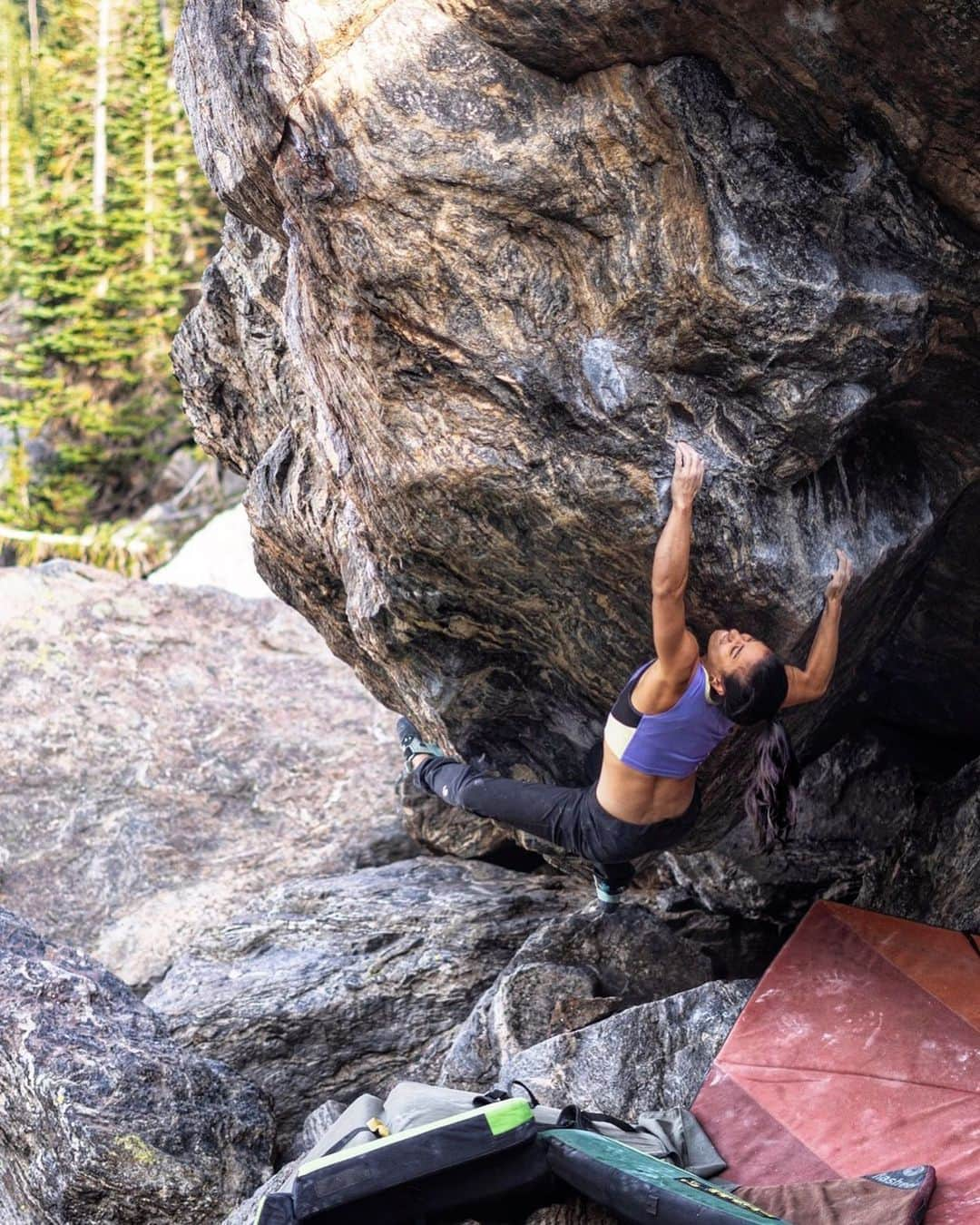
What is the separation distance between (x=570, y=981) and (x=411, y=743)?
1.92 meters

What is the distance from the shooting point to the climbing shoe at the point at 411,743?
29.1 ft

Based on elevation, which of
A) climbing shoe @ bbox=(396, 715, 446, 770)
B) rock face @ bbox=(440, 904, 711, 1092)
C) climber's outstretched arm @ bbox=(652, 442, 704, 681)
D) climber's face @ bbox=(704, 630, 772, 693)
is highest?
climber's outstretched arm @ bbox=(652, 442, 704, 681)

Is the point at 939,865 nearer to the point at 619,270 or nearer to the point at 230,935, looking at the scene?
the point at 619,270

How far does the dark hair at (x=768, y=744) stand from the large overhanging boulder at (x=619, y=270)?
14.4 inches

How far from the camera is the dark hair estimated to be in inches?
264

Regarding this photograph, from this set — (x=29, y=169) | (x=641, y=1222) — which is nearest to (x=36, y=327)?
(x=29, y=169)

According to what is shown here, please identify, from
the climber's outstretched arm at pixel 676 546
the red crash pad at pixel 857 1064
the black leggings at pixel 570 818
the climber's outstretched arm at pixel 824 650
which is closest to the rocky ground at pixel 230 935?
the red crash pad at pixel 857 1064

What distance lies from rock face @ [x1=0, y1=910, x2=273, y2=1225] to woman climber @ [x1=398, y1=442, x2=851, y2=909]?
250 cm

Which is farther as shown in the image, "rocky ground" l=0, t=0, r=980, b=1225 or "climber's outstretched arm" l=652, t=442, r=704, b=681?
"climber's outstretched arm" l=652, t=442, r=704, b=681

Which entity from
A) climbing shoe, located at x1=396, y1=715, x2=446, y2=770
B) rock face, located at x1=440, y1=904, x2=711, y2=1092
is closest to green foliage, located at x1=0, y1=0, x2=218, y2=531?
climbing shoe, located at x1=396, y1=715, x2=446, y2=770

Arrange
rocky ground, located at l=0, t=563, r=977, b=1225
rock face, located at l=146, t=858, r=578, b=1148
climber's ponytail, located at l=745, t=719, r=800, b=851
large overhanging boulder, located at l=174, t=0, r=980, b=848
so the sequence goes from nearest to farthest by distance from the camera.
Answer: large overhanging boulder, located at l=174, t=0, r=980, b=848 < climber's ponytail, located at l=745, t=719, r=800, b=851 < rocky ground, located at l=0, t=563, r=977, b=1225 < rock face, located at l=146, t=858, r=578, b=1148

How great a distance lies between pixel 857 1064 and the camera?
741 cm

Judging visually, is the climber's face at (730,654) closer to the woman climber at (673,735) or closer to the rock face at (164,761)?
the woman climber at (673,735)

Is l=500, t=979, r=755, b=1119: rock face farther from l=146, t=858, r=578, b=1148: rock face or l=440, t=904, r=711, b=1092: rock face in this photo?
l=146, t=858, r=578, b=1148: rock face
